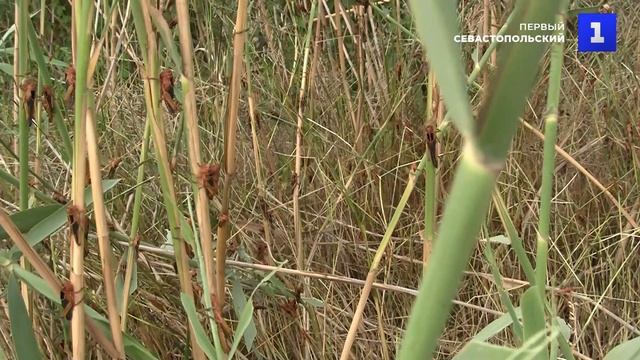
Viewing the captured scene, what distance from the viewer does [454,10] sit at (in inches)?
6.9

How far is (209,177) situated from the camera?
0.51m

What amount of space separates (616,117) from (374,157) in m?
0.44

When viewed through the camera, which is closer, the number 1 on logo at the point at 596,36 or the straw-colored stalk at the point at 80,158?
the straw-colored stalk at the point at 80,158

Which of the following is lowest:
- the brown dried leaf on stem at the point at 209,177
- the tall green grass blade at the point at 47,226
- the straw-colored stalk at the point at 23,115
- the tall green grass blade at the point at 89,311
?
the tall green grass blade at the point at 89,311

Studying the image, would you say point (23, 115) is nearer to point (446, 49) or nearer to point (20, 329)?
point (20, 329)

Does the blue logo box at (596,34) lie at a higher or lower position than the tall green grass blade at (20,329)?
higher

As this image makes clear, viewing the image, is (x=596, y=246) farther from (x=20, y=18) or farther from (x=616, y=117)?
(x=20, y=18)

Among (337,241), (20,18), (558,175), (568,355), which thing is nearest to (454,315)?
(337,241)

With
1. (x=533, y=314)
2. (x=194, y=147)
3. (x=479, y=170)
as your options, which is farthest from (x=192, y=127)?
(x=479, y=170)

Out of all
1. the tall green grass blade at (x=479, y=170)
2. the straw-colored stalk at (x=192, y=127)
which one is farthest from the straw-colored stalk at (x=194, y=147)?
the tall green grass blade at (x=479, y=170)

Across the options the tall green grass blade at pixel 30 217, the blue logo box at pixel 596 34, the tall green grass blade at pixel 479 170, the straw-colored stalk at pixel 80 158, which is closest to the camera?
the tall green grass blade at pixel 479 170

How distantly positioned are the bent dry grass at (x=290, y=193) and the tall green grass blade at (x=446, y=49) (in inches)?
7.6

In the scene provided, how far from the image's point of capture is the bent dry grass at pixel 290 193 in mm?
540

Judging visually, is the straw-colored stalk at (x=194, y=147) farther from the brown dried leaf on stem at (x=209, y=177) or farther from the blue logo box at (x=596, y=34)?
the blue logo box at (x=596, y=34)
